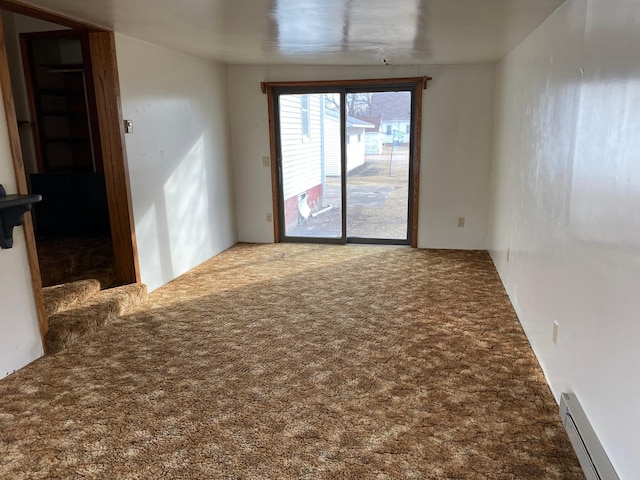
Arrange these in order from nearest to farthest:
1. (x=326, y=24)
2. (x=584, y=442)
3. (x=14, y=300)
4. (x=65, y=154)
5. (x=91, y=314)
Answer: (x=584, y=442), (x=14, y=300), (x=326, y=24), (x=91, y=314), (x=65, y=154)

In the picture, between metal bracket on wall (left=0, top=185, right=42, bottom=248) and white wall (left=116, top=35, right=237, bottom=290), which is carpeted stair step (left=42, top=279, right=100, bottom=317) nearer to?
white wall (left=116, top=35, right=237, bottom=290)

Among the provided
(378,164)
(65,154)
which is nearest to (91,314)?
(65,154)

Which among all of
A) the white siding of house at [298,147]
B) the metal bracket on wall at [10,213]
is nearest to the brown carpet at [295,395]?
the metal bracket on wall at [10,213]

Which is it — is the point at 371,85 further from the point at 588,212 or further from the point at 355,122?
the point at 588,212

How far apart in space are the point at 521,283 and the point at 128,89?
11.1ft

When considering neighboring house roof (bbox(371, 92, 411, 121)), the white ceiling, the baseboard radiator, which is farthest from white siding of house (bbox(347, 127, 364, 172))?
the baseboard radiator

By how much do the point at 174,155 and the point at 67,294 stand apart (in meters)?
1.68

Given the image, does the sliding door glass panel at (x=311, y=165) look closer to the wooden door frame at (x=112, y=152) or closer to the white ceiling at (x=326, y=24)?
the white ceiling at (x=326, y=24)

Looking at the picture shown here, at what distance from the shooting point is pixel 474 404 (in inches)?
96.6

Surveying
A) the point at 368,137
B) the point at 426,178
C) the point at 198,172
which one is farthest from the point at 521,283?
the point at 198,172

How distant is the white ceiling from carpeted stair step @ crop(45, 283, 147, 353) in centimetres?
199

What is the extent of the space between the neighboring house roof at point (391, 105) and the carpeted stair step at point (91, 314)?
3311 millimetres

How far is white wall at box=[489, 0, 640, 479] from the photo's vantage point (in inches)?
64.4

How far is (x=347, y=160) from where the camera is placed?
5.79m
